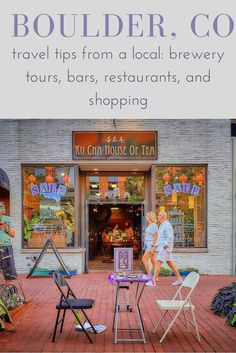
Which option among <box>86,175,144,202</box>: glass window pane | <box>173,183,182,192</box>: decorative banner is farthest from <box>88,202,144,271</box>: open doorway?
<box>173,183,182,192</box>: decorative banner

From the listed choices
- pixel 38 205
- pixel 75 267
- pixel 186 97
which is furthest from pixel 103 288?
pixel 186 97

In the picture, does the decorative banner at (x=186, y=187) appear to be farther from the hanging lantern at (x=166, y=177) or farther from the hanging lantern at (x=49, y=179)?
the hanging lantern at (x=49, y=179)

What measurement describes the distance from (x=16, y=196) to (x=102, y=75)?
12158mm

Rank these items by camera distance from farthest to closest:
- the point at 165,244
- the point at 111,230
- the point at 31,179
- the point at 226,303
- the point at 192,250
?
the point at 111,230, the point at 31,179, the point at 192,250, the point at 165,244, the point at 226,303

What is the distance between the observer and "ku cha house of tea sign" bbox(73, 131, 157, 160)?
14.2 metres

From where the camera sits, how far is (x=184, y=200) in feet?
47.4

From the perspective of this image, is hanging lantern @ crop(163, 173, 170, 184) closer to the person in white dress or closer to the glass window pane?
the glass window pane

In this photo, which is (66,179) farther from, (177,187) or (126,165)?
(177,187)

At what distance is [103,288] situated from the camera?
38.1 ft

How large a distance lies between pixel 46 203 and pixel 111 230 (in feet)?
10.3

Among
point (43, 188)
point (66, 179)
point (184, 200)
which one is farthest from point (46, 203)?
point (184, 200)

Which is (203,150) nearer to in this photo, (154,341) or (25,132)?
(25,132)

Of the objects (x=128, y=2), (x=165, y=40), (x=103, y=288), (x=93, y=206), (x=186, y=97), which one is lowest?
A: (x=103, y=288)

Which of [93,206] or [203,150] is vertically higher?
[203,150]
